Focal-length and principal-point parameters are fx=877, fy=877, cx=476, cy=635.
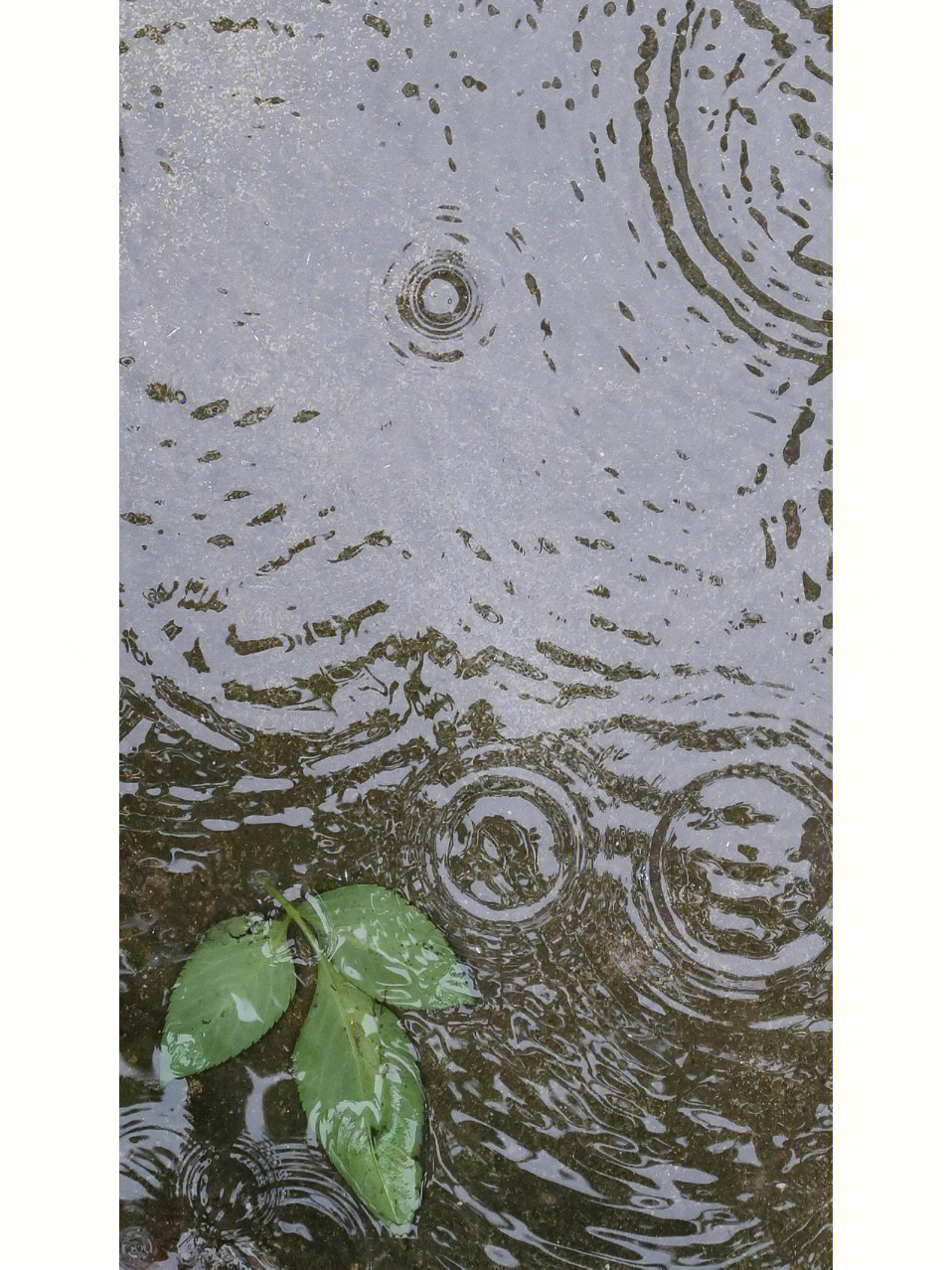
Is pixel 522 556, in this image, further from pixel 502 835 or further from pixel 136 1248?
pixel 136 1248

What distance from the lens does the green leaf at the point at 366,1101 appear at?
2.49 feet

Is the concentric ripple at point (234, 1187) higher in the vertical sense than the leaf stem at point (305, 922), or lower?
lower

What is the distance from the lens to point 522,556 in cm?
78

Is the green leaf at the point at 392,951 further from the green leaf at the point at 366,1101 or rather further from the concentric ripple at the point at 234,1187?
the concentric ripple at the point at 234,1187

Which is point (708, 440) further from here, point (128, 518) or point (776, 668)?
point (128, 518)

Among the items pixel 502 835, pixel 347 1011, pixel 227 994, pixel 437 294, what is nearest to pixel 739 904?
pixel 502 835

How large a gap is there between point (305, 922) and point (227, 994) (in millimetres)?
94

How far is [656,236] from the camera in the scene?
0.77 metres

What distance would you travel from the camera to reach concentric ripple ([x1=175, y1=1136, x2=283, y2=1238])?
2.53 ft

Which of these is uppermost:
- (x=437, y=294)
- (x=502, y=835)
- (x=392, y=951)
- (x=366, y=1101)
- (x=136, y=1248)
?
(x=437, y=294)

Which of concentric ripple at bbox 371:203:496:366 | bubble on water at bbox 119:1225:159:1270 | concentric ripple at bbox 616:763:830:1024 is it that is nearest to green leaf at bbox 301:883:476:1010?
concentric ripple at bbox 616:763:830:1024

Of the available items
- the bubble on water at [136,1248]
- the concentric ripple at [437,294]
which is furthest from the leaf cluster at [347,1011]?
the concentric ripple at [437,294]

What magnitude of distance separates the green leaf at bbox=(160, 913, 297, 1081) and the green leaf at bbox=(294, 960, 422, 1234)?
48 mm

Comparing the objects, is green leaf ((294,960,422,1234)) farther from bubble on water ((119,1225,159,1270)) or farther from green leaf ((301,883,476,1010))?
bubble on water ((119,1225,159,1270))
